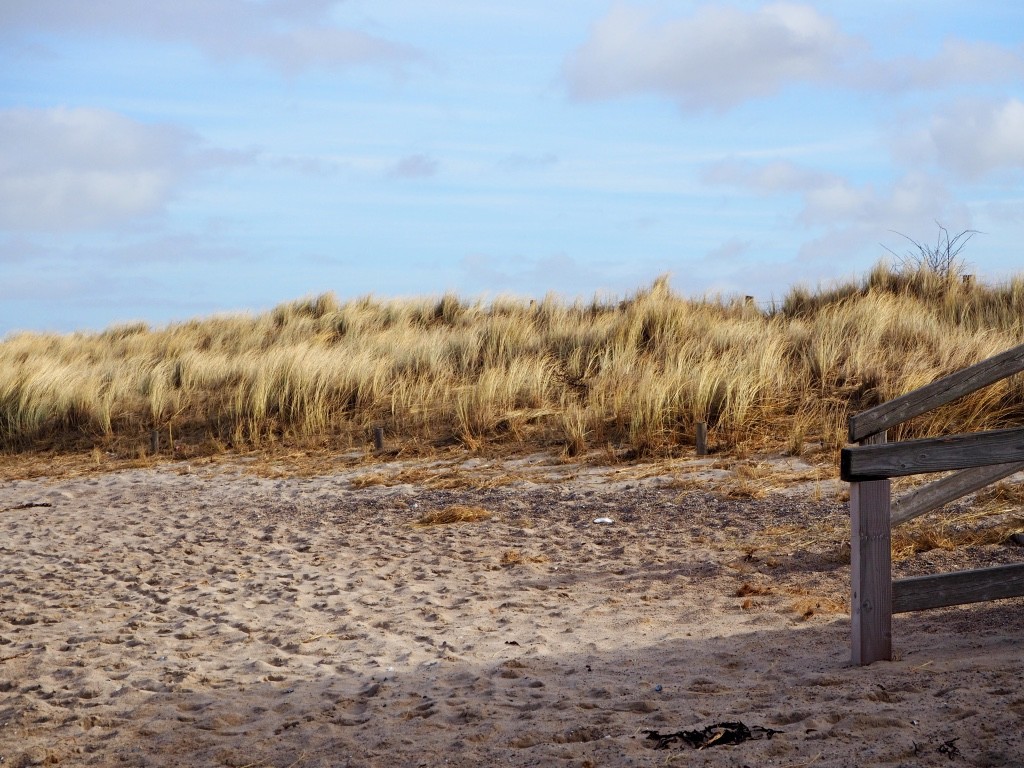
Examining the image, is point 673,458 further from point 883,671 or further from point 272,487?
point 883,671

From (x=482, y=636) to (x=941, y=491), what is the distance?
9.00ft

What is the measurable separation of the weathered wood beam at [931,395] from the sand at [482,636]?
112 cm

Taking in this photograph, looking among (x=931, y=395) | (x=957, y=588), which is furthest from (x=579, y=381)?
(x=957, y=588)

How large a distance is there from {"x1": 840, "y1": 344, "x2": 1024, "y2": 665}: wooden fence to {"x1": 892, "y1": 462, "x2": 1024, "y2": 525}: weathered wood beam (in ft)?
1.18

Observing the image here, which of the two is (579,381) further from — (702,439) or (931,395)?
(931,395)

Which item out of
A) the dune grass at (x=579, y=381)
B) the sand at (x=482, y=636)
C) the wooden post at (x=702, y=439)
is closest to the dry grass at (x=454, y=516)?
the sand at (x=482, y=636)

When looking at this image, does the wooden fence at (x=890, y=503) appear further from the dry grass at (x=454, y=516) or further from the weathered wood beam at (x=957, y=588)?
the dry grass at (x=454, y=516)

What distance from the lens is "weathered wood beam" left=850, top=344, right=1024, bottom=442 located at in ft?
15.5

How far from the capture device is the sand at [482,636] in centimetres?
418

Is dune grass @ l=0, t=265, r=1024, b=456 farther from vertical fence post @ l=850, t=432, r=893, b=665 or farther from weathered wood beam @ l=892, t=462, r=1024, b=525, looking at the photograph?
vertical fence post @ l=850, t=432, r=893, b=665

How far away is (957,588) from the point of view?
466cm

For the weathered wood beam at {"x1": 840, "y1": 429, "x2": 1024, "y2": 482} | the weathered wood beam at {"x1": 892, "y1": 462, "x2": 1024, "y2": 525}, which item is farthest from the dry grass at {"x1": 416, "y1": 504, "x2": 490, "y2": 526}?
the weathered wood beam at {"x1": 840, "y1": 429, "x2": 1024, "y2": 482}

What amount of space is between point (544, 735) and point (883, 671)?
1.58 metres

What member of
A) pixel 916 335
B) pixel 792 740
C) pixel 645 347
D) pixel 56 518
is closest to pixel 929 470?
pixel 792 740
